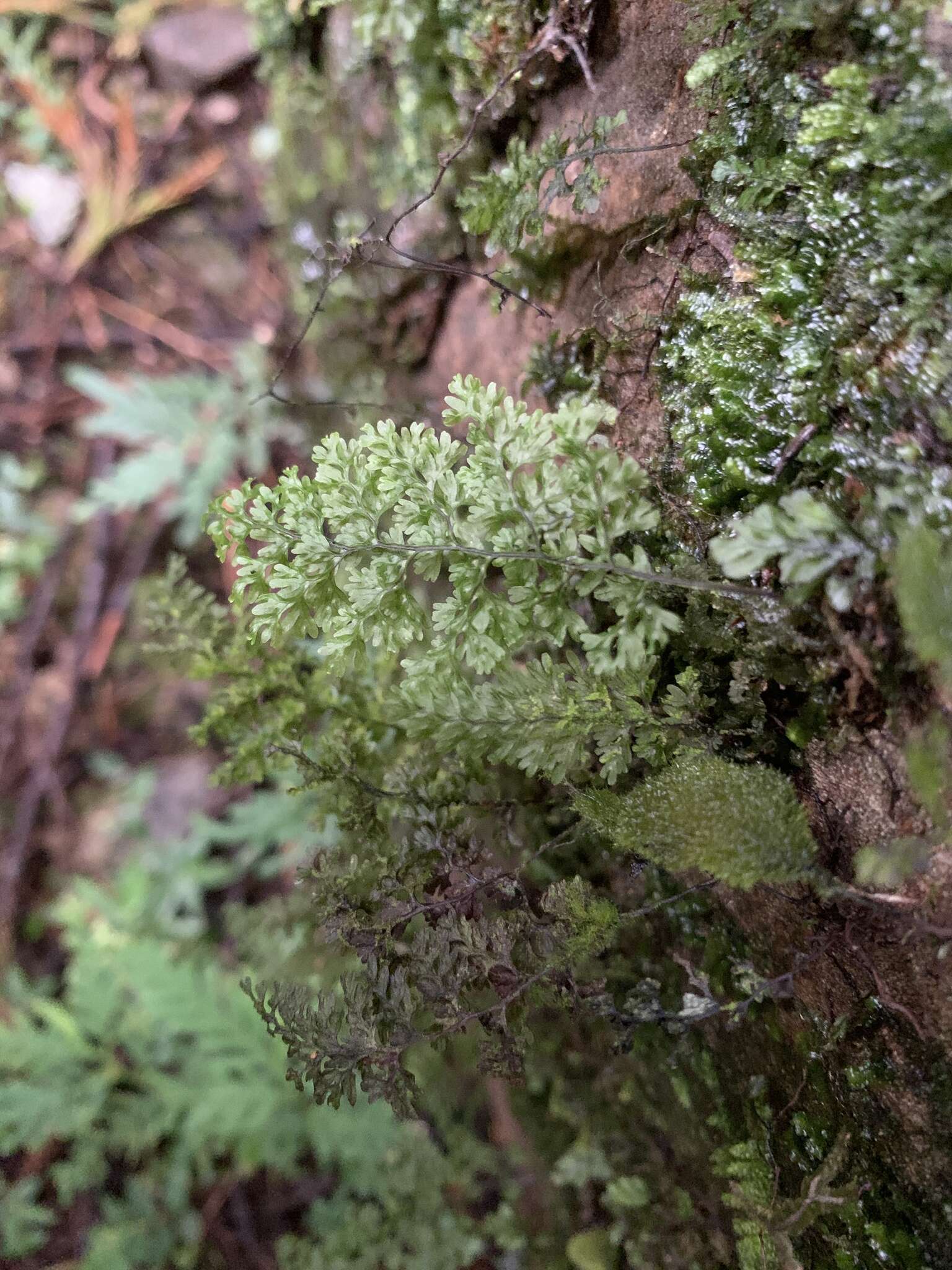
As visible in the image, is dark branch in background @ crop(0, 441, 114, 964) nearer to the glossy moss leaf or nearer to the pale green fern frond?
the pale green fern frond

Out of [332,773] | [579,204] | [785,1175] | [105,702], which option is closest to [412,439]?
[579,204]

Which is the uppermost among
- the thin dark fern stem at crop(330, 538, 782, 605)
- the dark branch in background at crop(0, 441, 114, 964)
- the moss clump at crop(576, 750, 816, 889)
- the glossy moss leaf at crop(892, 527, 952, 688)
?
the dark branch in background at crop(0, 441, 114, 964)

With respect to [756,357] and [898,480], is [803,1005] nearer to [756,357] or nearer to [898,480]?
[898,480]

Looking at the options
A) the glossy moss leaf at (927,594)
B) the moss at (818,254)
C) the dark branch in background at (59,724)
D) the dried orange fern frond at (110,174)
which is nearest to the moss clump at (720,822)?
the glossy moss leaf at (927,594)

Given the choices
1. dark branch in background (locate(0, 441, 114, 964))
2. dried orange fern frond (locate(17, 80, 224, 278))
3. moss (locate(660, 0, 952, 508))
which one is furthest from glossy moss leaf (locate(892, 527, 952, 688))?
dried orange fern frond (locate(17, 80, 224, 278))

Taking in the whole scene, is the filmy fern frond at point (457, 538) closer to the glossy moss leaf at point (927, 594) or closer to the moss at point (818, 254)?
the moss at point (818, 254)

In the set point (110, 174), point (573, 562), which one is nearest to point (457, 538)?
point (573, 562)

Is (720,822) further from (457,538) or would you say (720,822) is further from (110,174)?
(110,174)
